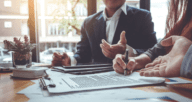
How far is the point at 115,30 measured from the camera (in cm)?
175

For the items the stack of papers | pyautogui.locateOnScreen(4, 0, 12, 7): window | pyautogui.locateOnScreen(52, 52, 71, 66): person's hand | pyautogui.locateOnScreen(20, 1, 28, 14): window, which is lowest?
the stack of papers

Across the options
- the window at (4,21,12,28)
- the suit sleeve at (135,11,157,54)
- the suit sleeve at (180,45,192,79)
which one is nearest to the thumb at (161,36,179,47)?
the suit sleeve at (180,45,192,79)

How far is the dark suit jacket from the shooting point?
5.60 feet

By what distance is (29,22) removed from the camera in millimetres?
2148

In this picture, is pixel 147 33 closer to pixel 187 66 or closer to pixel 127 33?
pixel 127 33

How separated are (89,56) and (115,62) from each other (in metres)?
1.04

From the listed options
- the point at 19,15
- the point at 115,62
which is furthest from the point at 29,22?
the point at 115,62

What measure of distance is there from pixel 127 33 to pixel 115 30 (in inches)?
6.0

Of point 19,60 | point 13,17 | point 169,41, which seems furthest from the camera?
point 13,17

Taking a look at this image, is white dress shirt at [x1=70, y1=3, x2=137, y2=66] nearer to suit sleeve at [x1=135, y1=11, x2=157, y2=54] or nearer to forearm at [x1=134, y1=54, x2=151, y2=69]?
suit sleeve at [x1=135, y1=11, x2=157, y2=54]

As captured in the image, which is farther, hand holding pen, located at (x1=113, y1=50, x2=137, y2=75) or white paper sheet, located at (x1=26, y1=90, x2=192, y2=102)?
hand holding pen, located at (x1=113, y1=50, x2=137, y2=75)

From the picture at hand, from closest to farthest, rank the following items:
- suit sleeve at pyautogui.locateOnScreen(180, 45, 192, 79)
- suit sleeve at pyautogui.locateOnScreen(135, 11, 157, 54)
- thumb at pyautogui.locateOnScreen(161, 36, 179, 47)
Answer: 1. suit sleeve at pyautogui.locateOnScreen(180, 45, 192, 79)
2. thumb at pyautogui.locateOnScreen(161, 36, 179, 47)
3. suit sleeve at pyautogui.locateOnScreen(135, 11, 157, 54)

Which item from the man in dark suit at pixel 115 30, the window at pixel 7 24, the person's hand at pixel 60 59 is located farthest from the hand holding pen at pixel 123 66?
the window at pixel 7 24

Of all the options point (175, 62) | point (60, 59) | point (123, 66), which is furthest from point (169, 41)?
point (60, 59)
